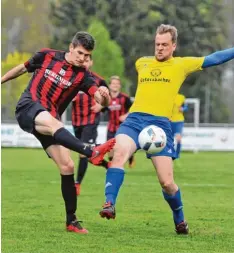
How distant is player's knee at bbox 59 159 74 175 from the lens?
28.3ft

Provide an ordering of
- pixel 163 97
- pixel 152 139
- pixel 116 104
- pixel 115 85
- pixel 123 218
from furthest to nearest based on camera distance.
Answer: pixel 116 104, pixel 115 85, pixel 123 218, pixel 163 97, pixel 152 139

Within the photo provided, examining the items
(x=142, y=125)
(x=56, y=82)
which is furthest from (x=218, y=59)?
(x=56, y=82)


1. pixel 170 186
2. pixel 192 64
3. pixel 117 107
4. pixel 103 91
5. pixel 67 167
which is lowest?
pixel 170 186

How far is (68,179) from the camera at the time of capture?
8.76m

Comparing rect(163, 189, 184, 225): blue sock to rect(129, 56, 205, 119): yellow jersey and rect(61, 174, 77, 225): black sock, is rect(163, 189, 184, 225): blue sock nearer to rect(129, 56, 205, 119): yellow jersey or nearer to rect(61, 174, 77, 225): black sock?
rect(129, 56, 205, 119): yellow jersey

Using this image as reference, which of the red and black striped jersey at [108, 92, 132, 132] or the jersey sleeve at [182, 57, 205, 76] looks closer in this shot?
the jersey sleeve at [182, 57, 205, 76]

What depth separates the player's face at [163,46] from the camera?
337 inches

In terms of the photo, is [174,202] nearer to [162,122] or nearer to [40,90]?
[162,122]

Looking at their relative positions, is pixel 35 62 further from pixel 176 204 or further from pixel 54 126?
pixel 176 204

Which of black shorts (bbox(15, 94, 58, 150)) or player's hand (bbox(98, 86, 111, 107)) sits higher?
player's hand (bbox(98, 86, 111, 107))

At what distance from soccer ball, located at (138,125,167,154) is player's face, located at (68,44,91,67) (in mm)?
948

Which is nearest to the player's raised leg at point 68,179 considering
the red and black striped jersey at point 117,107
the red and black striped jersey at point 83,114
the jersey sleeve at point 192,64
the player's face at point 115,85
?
the jersey sleeve at point 192,64

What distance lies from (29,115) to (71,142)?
58 cm

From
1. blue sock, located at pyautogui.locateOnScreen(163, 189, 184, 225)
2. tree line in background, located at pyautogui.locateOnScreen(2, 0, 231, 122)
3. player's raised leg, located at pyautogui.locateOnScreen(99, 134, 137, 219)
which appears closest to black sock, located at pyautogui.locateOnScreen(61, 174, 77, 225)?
player's raised leg, located at pyautogui.locateOnScreen(99, 134, 137, 219)
